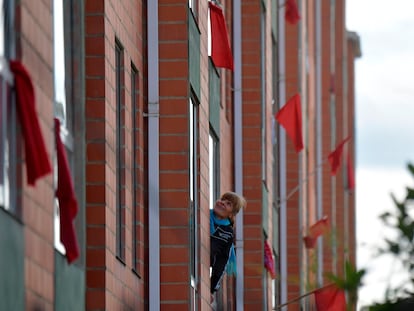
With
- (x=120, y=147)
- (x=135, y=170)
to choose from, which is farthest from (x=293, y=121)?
(x=120, y=147)

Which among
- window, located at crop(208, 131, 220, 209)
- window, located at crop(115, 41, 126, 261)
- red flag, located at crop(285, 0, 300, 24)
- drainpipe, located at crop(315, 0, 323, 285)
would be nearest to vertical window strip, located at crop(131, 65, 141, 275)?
window, located at crop(115, 41, 126, 261)

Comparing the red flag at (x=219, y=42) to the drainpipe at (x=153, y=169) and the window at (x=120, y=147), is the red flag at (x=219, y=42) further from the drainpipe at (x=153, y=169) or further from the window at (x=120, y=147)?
the window at (x=120, y=147)

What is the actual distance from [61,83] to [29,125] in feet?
9.85

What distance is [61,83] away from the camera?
50.2 feet

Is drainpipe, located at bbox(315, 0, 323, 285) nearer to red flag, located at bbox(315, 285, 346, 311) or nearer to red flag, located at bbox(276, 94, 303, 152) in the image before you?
red flag, located at bbox(276, 94, 303, 152)

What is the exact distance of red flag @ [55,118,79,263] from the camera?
1333cm

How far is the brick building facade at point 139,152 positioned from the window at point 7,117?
1 centimetres

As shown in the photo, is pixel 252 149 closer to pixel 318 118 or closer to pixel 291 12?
pixel 291 12

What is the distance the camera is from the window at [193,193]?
2227 cm

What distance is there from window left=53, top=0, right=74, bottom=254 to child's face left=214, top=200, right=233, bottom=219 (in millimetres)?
7078

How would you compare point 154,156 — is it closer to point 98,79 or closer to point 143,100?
point 143,100

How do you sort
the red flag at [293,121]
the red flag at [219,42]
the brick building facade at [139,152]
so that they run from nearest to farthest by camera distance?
the brick building facade at [139,152] < the red flag at [219,42] < the red flag at [293,121]

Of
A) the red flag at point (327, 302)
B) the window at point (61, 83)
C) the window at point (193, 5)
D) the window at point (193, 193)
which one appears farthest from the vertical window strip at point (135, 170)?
the red flag at point (327, 302)

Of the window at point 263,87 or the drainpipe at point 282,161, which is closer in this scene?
the window at point 263,87
